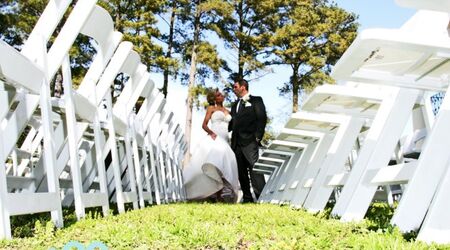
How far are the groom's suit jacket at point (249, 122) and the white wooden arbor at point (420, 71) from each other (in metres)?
5.24

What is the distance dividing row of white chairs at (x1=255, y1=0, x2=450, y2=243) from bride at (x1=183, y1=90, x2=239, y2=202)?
2434mm

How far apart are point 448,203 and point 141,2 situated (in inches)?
983

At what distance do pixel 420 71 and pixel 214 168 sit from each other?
18.0 ft

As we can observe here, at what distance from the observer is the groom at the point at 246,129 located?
8.98 meters

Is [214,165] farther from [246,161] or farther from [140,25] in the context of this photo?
[140,25]

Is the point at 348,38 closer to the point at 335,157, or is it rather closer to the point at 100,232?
the point at 335,157

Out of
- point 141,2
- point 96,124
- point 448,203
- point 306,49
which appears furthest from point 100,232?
point 306,49

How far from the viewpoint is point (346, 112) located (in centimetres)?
538

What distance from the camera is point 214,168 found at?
8.98 meters

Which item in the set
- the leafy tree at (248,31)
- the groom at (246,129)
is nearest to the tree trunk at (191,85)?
the leafy tree at (248,31)

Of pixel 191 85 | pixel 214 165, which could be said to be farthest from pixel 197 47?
pixel 214 165

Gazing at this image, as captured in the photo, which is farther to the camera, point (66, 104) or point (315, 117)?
point (315, 117)

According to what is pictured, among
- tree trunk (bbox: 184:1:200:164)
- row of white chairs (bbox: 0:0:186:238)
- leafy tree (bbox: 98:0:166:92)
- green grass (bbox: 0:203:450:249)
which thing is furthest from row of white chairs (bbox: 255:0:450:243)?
tree trunk (bbox: 184:1:200:164)

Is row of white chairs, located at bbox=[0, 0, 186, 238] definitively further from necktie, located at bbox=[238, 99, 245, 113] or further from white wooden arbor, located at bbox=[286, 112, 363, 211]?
necktie, located at bbox=[238, 99, 245, 113]
